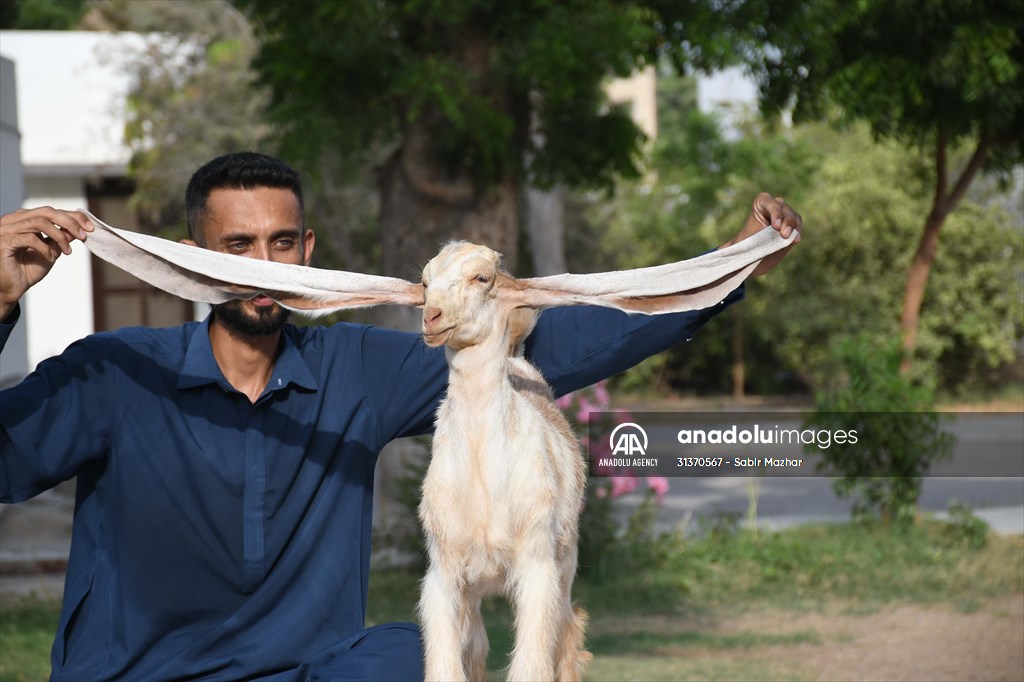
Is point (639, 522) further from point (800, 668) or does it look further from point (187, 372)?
point (187, 372)

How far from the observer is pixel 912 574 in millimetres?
8922

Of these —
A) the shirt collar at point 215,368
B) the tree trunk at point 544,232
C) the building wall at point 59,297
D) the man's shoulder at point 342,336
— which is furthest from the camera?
the tree trunk at point 544,232

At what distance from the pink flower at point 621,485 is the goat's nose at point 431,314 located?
715cm

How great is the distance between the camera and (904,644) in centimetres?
709

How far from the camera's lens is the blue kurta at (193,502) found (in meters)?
3.41

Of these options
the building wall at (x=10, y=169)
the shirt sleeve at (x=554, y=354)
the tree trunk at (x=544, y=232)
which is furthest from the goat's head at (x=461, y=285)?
the tree trunk at (x=544, y=232)

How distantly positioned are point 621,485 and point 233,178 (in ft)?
21.9

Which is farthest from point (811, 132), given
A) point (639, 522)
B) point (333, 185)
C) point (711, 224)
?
point (639, 522)

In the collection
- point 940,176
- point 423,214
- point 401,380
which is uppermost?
point 940,176

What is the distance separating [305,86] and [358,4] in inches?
43.7

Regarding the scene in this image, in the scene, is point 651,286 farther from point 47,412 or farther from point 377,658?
point 47,412

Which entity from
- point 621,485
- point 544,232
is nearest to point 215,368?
point 621,485

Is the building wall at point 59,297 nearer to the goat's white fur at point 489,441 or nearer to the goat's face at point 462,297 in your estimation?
the goat's white fur at point 489,441

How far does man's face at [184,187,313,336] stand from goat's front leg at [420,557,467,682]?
117 centimetres
